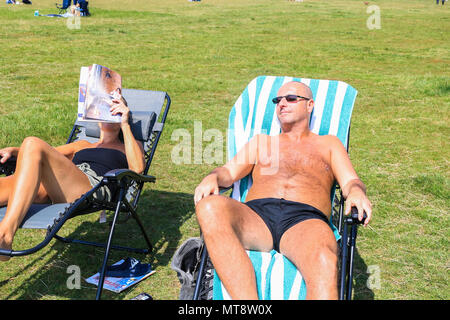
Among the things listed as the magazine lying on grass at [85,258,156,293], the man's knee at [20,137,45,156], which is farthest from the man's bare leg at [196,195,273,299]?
the man's knee at [20,137,45,156]

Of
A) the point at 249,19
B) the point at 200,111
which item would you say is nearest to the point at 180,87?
the point at 200,111

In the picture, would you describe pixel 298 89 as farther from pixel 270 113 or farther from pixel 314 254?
pixel 314 254

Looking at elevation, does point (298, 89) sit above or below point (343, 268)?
above

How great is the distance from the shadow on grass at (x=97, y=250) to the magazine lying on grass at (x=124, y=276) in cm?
5

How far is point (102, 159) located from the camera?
3.85 m

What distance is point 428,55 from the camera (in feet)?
44.9

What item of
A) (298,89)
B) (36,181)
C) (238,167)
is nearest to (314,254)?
(238,167)

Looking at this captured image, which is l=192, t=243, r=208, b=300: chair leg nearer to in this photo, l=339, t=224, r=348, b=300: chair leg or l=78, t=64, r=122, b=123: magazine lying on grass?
l=339, t=224, r=348, b=300: chair leg

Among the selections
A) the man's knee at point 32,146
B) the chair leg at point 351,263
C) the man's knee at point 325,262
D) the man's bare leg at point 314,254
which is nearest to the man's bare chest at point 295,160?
the man's bare leg at point 314,254

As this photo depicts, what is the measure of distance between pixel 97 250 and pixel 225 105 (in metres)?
4.63

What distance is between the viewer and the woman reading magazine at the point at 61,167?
9.71 ft

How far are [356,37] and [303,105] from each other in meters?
14.1

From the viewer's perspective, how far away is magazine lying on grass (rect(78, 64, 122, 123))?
369cm

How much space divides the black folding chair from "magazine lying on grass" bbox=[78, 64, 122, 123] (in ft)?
1.28
